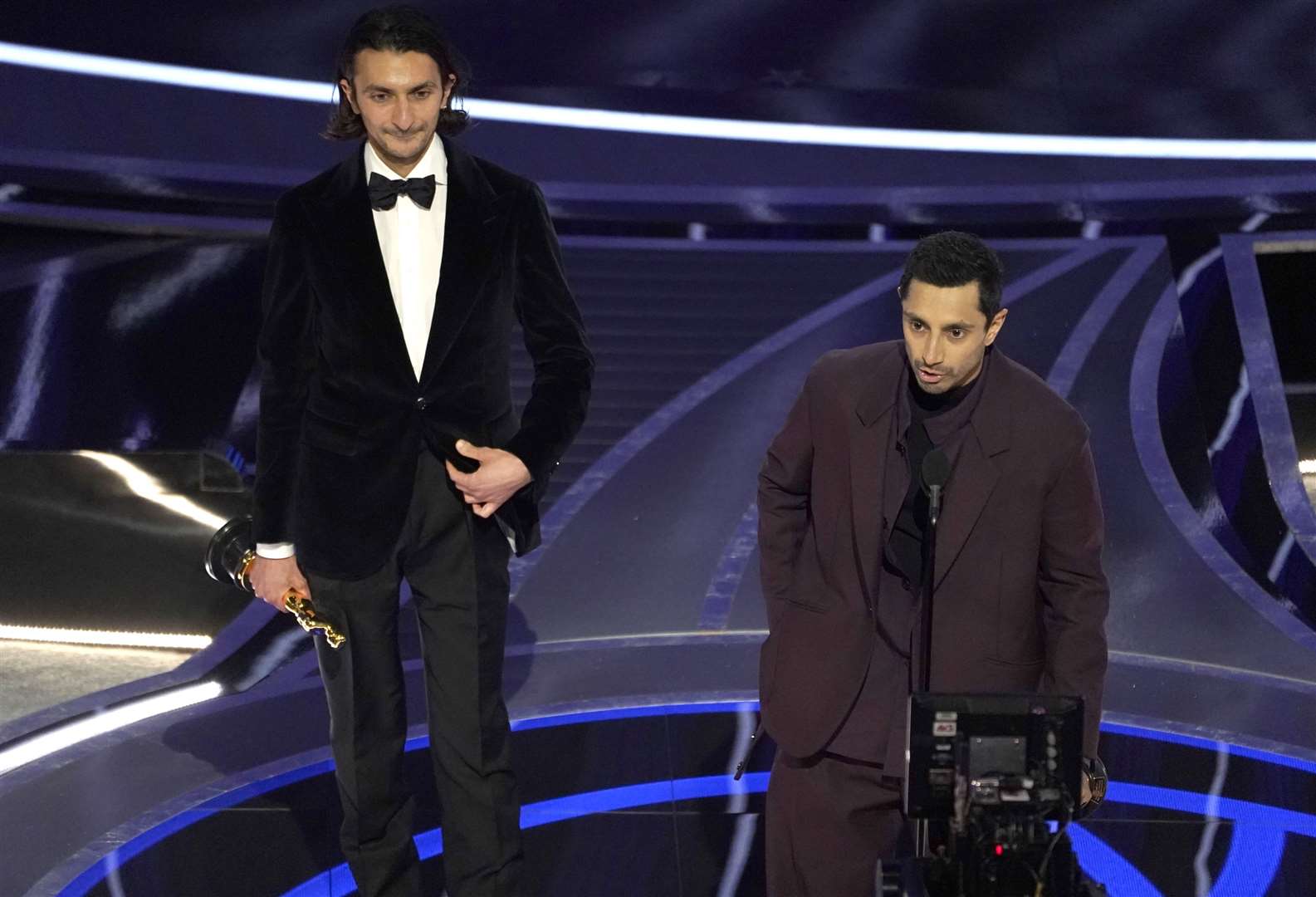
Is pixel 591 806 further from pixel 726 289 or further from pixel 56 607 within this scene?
pixel 726 289

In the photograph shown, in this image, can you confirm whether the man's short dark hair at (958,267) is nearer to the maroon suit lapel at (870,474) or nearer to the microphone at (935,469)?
the maroon suit lapel at (870,474)

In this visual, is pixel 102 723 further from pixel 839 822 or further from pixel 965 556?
pixel 965 556

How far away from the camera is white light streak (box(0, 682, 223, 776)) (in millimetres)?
4199

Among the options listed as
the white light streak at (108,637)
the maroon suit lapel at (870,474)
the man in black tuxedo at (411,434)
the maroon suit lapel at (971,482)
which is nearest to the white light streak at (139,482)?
the white light streak at (108,637)

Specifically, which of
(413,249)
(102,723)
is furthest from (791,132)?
(413,249)

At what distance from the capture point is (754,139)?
→ 7898mm

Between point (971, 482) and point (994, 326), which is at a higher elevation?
point (994, 326)

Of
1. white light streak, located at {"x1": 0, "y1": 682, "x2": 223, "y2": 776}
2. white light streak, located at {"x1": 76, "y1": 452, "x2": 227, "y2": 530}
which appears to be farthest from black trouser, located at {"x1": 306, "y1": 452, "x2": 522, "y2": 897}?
white light streak, located at {"x1": 76, "y1": 452, "x2": 227, "y2": 530}

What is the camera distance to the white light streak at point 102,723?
4199 mm

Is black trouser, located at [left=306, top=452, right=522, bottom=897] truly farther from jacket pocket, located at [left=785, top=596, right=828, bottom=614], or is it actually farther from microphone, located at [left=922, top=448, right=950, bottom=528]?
microphone, located at [left=922, top=448, right=950, bottom=528]

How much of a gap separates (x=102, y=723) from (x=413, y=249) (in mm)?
2131

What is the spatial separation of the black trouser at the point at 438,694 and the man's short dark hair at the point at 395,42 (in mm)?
646

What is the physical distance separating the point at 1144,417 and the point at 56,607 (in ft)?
12.8

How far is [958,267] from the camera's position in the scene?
8.22ft
